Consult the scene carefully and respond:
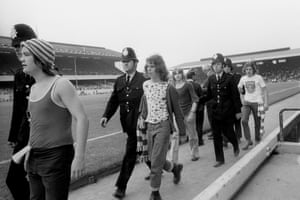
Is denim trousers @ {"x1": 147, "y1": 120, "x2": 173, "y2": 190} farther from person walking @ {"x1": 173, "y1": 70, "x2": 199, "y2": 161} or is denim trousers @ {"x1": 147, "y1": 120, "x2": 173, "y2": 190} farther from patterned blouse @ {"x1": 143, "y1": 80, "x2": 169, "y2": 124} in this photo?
person walking @ {"x1": 173, "y1": 70, "x2": 199, "y2": 161}

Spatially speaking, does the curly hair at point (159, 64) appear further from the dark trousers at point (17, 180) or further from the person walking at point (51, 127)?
the dark trousers at point (17, 180)

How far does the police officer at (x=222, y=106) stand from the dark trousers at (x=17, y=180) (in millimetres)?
3205

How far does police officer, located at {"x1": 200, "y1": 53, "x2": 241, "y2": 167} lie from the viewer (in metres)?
4.86

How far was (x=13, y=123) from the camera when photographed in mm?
2824

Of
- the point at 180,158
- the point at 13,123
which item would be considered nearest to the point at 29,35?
the point at 13,123

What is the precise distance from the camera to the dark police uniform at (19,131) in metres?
2.70

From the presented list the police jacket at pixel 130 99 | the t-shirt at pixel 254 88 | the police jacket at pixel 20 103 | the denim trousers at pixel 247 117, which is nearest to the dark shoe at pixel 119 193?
the police jacket at pixel 130 99

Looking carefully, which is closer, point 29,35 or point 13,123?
point 29,35

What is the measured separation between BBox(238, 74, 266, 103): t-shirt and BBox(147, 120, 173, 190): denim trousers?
3371mm

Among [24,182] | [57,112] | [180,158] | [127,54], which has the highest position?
[127,54]

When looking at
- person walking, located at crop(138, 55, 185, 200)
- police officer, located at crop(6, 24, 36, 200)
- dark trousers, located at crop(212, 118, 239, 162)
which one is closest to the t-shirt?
dark trousers, located at crop(212, 118, 239, 162)

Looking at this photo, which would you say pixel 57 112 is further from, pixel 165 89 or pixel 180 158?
pixel 180 158

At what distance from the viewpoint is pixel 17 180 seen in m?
2.73

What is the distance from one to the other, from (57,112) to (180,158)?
3.82 m
